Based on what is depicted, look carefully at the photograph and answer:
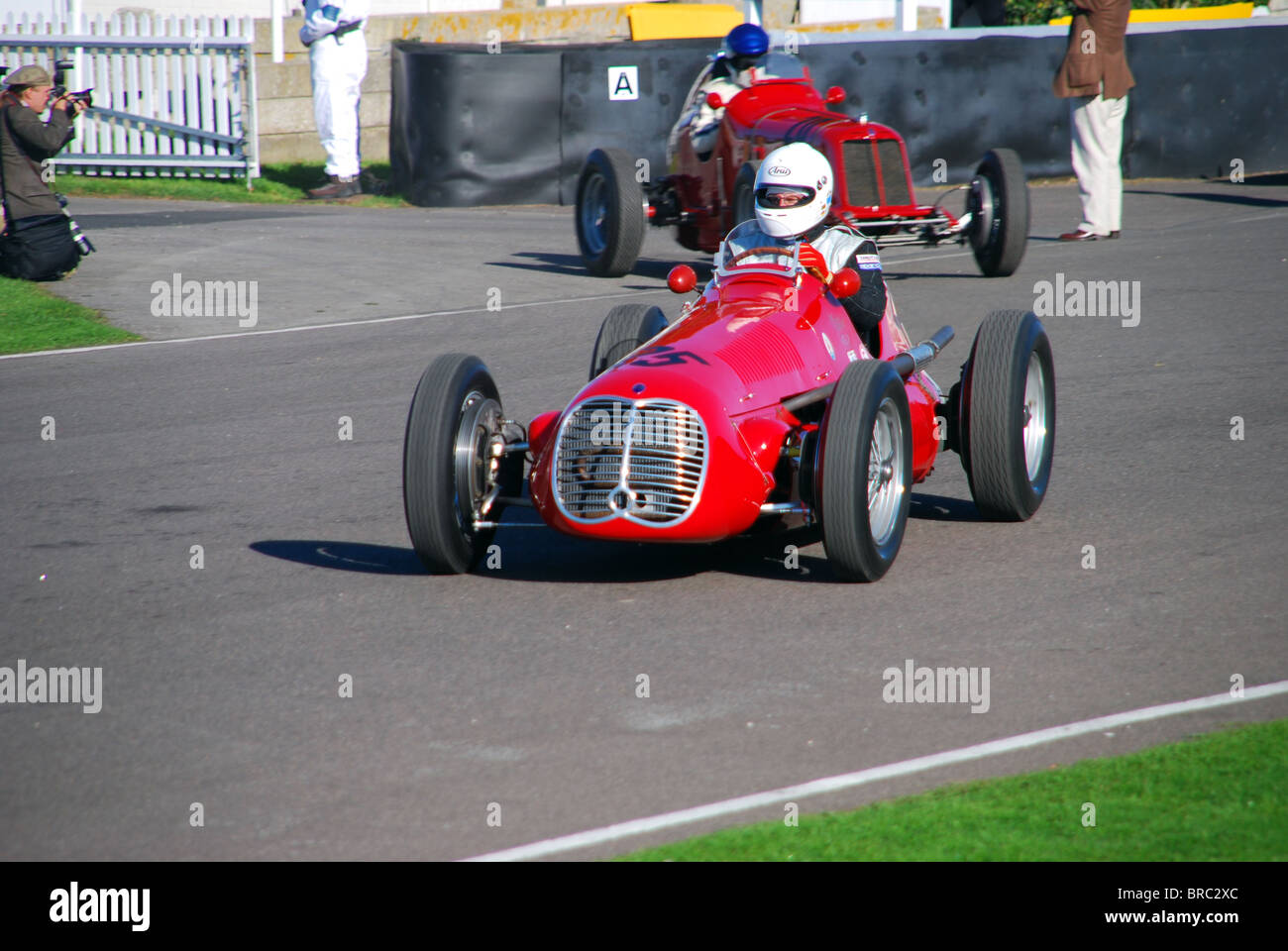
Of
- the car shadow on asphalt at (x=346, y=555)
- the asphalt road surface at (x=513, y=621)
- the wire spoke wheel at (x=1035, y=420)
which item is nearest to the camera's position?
the asphalt road surface at (x=513, y=621)

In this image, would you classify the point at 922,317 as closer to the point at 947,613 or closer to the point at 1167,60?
the point at 947,613

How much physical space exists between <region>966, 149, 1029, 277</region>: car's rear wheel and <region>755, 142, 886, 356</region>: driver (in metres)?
6.70

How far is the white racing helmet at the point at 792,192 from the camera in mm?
7430

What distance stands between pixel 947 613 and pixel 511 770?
81.0 inches

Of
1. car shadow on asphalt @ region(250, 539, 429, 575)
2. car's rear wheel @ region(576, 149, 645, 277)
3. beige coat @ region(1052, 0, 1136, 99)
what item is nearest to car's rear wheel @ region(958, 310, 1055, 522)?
car shadow on asphalt @ region(250, 539, 429, 575)

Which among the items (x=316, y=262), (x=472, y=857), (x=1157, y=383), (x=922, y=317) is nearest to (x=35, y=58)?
(x=316, y=262)

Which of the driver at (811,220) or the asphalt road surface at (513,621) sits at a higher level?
the driver at (811,220)

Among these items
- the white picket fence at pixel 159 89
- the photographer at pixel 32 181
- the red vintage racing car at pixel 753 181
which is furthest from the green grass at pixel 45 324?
the white picket fence at pixel 159 89

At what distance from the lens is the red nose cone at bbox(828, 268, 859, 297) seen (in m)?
7.04

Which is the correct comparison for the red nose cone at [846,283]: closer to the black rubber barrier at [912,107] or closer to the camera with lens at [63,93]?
the camera with lens at [63,93]

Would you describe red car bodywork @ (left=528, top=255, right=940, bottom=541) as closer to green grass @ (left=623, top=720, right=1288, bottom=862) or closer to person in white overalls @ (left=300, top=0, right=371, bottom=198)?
green grass @ (left=623, top=720, right=1288, bottom=862)

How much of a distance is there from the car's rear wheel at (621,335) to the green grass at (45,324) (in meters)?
6.17

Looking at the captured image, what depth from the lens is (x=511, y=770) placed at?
4.82 meters

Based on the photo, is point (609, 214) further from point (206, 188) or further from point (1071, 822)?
point (1071, 822)
